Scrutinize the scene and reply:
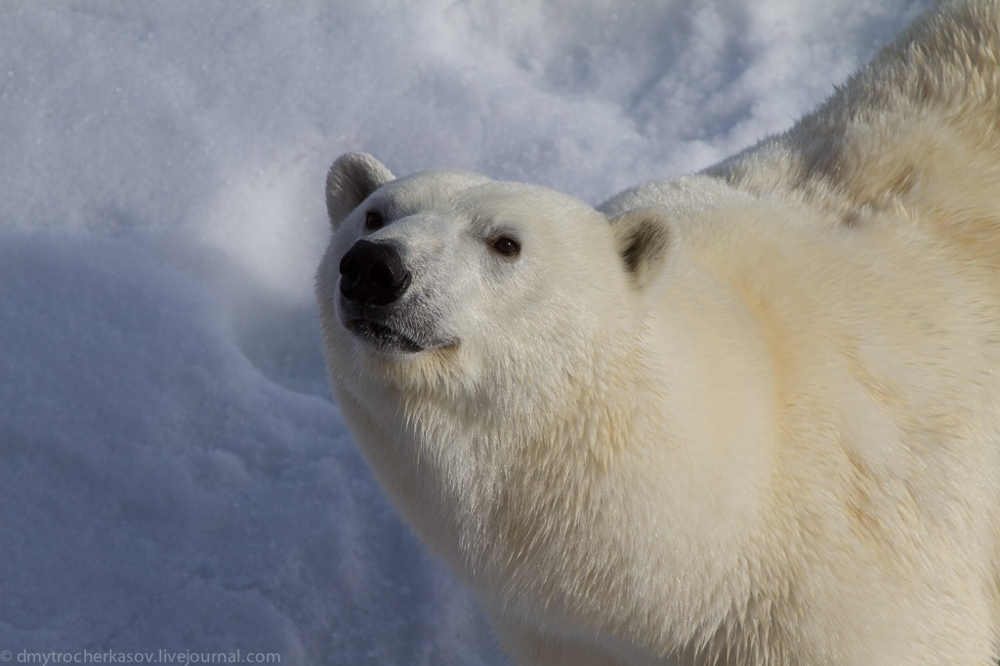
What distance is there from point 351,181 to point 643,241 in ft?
2.40

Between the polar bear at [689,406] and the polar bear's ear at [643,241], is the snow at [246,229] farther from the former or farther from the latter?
the polar bear's ear at [643,241]

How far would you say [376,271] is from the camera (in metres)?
1.89

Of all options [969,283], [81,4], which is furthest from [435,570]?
[81,4]

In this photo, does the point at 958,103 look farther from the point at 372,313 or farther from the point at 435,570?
the point at 435,570

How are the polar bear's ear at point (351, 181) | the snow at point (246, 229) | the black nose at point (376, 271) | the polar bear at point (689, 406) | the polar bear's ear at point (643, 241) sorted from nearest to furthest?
1. the black nose at point (376, 271)
2. the polar bear at point (689, 406)
3. the polar bear's ear at point (643, 241)
4. the polar bear's ear at point (351, 181)
5. the snow at point (246, 229)

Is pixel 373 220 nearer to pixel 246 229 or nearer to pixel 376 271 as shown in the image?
pixel 376 271

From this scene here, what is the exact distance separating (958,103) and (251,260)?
8.18ft

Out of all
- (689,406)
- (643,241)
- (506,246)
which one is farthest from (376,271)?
(689,406)

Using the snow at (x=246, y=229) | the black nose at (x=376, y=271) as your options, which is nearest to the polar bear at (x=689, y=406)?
the black nose at (x=376, y=271)

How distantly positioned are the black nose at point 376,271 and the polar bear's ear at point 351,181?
0.59m

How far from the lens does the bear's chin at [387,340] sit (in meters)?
1.92

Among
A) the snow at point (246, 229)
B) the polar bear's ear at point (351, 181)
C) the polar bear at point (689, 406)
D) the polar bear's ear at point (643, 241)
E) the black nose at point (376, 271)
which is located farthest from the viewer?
the snow at point (246, 229)

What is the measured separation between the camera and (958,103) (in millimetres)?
2807

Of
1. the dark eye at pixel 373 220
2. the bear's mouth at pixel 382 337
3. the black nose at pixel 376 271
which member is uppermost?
the dark eye at pixel 373 220
